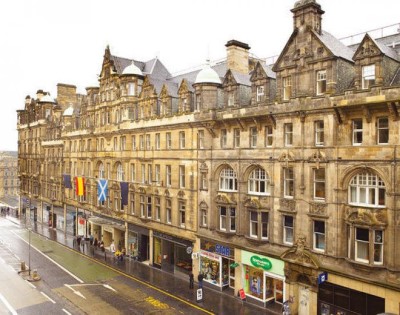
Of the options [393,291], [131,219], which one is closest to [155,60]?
[131,219]

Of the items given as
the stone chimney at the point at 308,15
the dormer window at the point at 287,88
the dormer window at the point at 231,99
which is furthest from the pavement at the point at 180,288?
the stone chimney at the point at 308,15

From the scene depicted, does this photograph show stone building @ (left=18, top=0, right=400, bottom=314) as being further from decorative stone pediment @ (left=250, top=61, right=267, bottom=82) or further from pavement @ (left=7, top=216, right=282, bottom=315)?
pavement @ (left=7, top=216, right=282, bottom=315)

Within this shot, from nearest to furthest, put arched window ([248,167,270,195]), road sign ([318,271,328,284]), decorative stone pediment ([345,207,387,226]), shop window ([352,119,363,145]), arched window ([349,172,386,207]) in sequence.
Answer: decorative stone pediment ([345,207,387,226]) → arched window ([349,172,386,207]) → shop window ([352,119,363,145]) → road sign ([318,271,328,284]) → arched window ([248,167,270,195])

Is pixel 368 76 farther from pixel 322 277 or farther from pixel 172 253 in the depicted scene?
pixel 172 253

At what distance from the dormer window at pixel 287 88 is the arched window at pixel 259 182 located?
632 centimetres

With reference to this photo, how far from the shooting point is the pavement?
28267 millimetres

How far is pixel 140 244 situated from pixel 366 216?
27560mm

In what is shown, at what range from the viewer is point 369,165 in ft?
72.8

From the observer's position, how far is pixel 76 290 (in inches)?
1267

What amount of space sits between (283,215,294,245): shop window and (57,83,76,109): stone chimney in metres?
56.2

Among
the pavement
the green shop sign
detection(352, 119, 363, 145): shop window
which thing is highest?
detection(352, 119, 363, 145): shop window

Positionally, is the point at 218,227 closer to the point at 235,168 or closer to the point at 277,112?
the point at 235,168

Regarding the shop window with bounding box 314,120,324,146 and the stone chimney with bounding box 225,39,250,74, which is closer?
the shop window with bounding box 314,120,324,146

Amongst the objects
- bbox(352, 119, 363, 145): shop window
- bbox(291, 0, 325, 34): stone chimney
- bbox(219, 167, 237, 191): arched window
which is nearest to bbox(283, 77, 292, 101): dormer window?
bbox(291, 0, 325, 34): stone chimney
